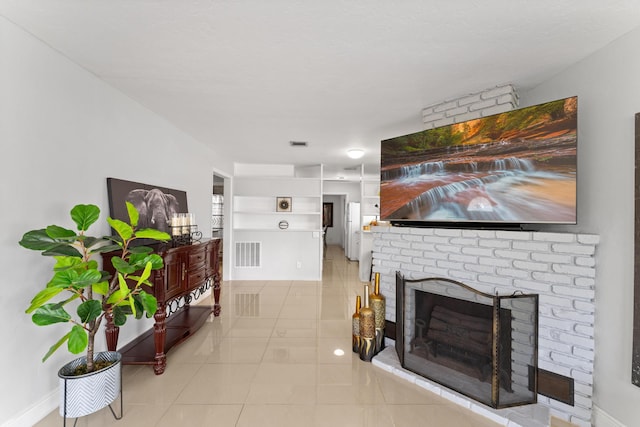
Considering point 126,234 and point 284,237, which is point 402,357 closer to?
point 126,234

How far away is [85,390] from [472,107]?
3.43 metres

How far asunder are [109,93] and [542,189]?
3.44 m

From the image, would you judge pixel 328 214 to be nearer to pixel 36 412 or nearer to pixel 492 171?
pixel 492 171

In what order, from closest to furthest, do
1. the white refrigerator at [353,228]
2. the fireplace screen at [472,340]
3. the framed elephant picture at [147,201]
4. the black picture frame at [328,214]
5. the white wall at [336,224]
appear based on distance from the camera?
1. the fireplace screen at [472,340]
2. the framed elephant picture at [147,201]
3. the white refrigerator at [353,228]
4. the black picture frame at [328,214]
5. the white wall at [336,224]

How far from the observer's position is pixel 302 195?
5.26m

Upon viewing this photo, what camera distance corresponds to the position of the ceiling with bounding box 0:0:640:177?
1364 millimetres

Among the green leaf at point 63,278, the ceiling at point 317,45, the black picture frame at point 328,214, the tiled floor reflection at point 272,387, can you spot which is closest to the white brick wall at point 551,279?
the tiled floor reflection at point 272,387

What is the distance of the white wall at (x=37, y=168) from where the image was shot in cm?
151

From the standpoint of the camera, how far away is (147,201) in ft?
8.69

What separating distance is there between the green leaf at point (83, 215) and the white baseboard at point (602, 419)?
3.36m

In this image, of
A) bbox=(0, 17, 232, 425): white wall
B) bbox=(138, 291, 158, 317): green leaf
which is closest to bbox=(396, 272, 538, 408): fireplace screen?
bbox=(138, 291, 158, 317): green leaf

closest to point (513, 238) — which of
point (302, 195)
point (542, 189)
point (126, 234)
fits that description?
point (542, 189)

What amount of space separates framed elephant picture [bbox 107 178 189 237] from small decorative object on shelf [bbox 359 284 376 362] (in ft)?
7.37

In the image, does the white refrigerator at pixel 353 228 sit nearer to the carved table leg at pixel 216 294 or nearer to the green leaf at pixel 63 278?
the carved table leg at pixel 216 294
